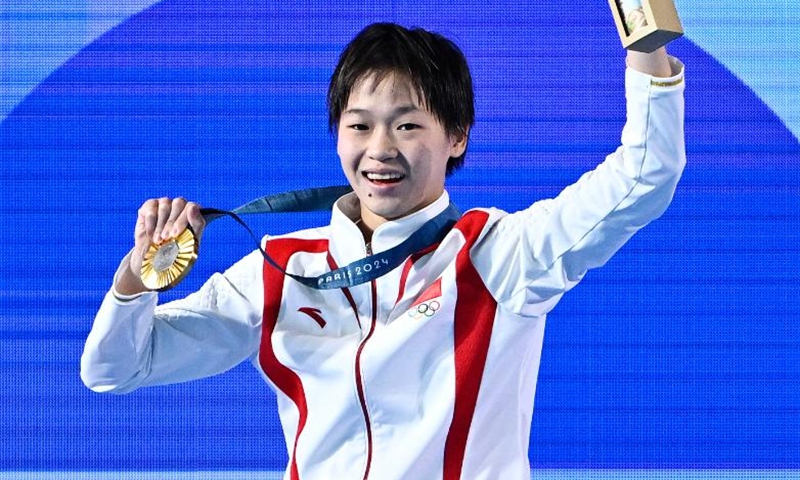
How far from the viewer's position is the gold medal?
2.07m

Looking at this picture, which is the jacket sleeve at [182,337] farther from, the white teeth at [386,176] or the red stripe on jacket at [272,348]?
the white teeth at [386,176]

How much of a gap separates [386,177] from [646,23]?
604mm

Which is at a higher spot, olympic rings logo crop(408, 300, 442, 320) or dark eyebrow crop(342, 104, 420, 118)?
dark eyebrow crop(342, 104, 420, 118)

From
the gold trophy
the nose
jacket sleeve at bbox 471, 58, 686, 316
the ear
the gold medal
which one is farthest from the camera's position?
the ear

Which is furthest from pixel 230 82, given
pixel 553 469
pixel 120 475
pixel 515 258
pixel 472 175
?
pixel 515 258

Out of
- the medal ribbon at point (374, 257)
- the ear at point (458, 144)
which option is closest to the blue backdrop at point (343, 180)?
the ear at point (458, 144)

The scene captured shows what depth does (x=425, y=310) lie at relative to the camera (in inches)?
84.0

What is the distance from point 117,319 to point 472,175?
5.55 feet

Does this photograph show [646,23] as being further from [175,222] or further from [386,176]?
[175,222]

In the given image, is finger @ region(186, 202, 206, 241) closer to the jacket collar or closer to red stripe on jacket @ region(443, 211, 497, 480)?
the jacket collar

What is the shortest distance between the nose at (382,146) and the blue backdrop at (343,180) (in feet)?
4.93

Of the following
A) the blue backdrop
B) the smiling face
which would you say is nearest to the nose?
the smiling face

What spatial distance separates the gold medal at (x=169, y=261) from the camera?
2066 mm

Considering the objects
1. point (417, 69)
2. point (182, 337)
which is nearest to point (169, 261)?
point (182, 337)
